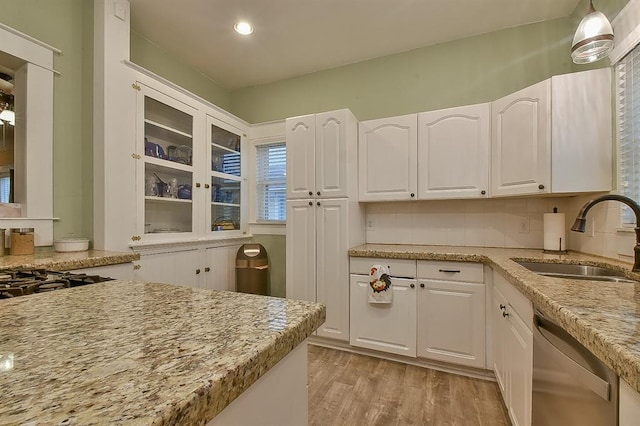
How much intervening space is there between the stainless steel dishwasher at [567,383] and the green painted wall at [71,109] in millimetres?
2681

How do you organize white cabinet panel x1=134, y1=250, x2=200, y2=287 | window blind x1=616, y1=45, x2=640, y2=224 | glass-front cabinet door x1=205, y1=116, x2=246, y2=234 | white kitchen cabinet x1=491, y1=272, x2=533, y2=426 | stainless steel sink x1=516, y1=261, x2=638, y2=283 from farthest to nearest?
glass-front cabinet door x1=205, y1=116, x2=246, y2=234 → white cabinet panel x1=134, y1=250, x2=200, y2=287 → window blind x1=616, y1=45, x2=640, y2=224 → stainless steel sink x1=516, y1=261, x2=638, y2=283 → white kitchen cabinet x1=491, y1=272, x2=533, y2=426

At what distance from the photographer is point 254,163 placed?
3.34 meters

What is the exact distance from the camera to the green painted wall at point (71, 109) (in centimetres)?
197

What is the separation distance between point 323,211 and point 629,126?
2.00 meters

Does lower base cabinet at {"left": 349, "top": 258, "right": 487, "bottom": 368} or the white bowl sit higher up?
the white bowl

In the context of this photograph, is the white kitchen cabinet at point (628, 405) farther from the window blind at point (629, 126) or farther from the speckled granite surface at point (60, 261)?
the speckled granite surface at point (60, 261)

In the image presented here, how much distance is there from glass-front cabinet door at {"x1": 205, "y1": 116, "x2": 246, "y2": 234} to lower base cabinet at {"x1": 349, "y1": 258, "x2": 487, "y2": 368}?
150 centimetres

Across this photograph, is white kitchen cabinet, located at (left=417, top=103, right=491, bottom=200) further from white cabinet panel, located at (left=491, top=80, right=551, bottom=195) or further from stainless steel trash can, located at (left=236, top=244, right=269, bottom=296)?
stainless steel trash can, located at (left=236, top=244, right=269, bottom=296)

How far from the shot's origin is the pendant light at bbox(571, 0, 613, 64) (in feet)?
4.22

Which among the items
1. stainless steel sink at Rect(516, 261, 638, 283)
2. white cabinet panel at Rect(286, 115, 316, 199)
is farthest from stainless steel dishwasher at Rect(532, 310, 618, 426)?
white cabinet panel at Rect(286, 115, 316, 199)

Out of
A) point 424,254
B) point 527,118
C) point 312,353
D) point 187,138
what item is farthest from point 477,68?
point 312,353

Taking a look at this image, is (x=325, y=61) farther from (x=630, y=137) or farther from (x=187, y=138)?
(x=630, y=137)

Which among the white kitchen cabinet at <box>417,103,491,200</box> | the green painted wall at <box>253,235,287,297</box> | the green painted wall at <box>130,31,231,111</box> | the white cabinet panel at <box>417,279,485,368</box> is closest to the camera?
the white cabinet panel at <box>417,279,485,368</box>

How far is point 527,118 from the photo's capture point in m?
1.99
